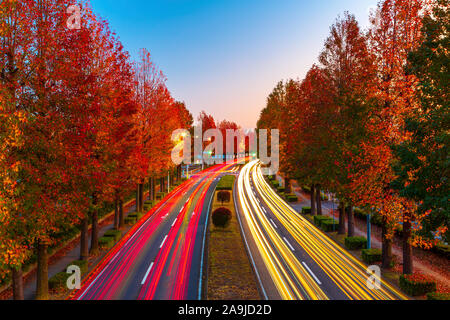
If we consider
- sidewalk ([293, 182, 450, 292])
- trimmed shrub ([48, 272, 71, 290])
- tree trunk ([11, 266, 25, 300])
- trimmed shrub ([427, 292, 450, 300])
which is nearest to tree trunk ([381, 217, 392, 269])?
sidewalk ([293, 182, 450, 292])

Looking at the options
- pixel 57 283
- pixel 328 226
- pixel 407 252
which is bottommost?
pixel 57 283

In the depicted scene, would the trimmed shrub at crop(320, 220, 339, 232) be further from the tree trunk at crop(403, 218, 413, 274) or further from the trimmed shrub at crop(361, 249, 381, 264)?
the tree trunk at crop(403, 218, 413, 274)

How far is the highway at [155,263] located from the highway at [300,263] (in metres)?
4.13

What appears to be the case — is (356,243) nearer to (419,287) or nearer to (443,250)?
(443,250)

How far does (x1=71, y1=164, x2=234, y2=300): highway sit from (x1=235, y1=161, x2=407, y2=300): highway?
413 cm

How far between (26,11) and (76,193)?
8347 millimetres

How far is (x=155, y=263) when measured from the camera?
1984cm

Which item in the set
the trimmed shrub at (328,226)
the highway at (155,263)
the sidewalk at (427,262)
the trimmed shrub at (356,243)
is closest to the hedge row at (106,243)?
the highway at (155,263)

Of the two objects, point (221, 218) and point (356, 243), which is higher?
point (221, 218)

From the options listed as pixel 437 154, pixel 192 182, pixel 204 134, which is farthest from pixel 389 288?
pixel 204 134

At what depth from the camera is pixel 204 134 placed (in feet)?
317

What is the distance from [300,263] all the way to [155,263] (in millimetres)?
9462

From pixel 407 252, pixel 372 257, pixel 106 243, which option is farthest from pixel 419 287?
pixel 106 243

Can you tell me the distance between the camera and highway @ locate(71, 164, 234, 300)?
15641mm
